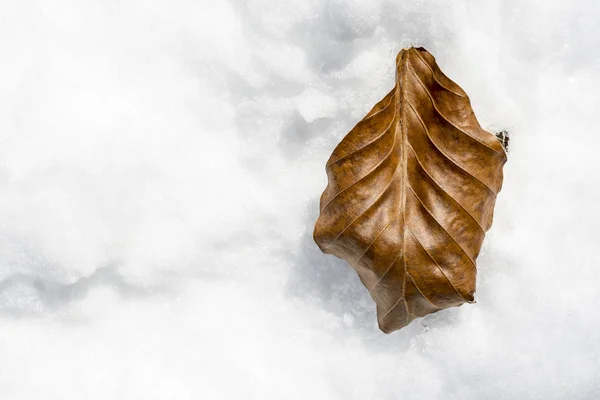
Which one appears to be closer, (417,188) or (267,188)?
(417,188)

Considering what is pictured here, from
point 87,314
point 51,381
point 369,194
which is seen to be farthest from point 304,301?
point 51,381

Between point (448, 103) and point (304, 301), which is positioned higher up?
point (448, 103)

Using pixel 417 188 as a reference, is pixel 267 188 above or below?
above

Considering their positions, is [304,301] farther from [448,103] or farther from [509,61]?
[509,61]

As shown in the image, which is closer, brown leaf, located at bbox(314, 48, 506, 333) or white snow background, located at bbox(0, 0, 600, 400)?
brown leaf, located at bbox(314, 48, 506, 333)

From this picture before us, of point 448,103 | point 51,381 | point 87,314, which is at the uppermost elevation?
point 448,103
